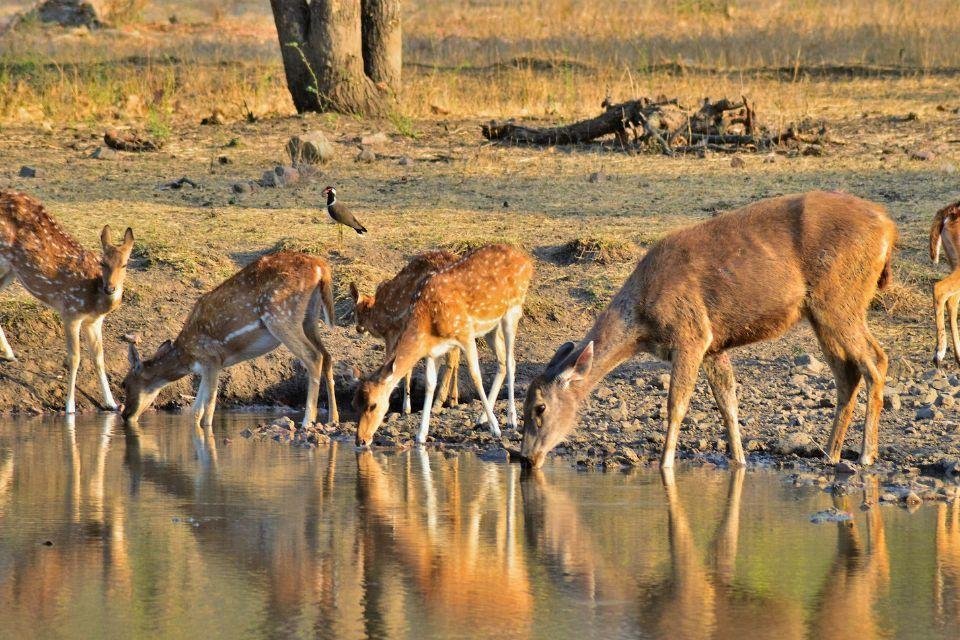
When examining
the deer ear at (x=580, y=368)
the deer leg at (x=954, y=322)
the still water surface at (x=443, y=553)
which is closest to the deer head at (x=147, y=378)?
the still water surface at (x=443, y=553)

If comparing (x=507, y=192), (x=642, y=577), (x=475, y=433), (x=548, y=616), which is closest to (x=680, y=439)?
(x=475, y=433)

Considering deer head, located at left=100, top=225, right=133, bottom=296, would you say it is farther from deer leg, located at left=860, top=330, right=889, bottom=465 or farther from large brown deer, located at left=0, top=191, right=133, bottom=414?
deer leg, located at left=860, top=330, right=889, bottom=465

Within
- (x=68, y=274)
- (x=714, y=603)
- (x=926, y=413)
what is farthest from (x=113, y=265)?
(x=714, y=603)

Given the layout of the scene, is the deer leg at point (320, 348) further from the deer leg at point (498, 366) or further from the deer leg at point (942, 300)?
the deer leg at point (942, 300)

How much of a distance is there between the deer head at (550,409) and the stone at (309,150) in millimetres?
9212

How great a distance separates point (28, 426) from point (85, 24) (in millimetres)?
33699

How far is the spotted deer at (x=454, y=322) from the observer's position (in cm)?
1116

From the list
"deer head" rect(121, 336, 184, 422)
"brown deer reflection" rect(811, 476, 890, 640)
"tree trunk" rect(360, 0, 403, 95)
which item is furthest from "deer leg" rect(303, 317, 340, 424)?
"tree trunk" rect(360, 0, 403, 95)

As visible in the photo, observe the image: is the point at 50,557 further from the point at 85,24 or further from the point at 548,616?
the point at 85,24

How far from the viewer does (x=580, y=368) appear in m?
10.0

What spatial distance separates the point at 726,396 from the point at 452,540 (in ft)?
9.38

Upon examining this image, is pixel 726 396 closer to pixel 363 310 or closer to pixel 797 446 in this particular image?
pixel 797 446

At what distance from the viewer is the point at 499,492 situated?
938 centimetres

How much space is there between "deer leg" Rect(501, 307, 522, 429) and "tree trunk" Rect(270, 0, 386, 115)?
1018cm
